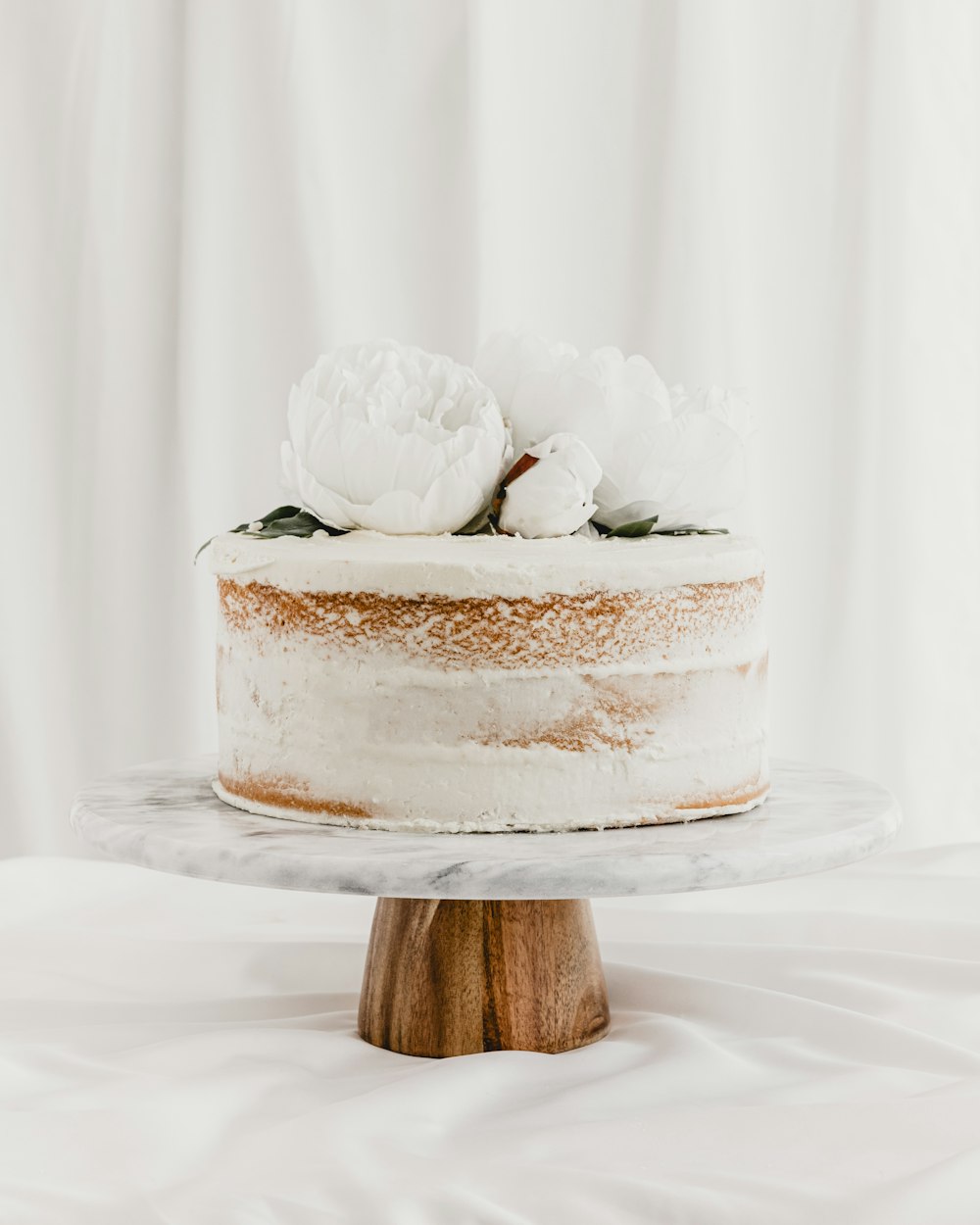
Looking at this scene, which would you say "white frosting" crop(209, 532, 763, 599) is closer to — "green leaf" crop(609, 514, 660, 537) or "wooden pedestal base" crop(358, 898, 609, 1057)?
"green leaf" crop(609, 514, 660, 537)

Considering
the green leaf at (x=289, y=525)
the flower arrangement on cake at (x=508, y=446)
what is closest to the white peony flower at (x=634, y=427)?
the flower arrangement on cake at (x=508, y=446)

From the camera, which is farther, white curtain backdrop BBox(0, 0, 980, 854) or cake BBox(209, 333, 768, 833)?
white curtain backdrop BBox(0, 0, 980, 854)

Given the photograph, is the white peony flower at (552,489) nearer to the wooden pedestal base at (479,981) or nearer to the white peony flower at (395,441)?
the white peony flower at (395,441)

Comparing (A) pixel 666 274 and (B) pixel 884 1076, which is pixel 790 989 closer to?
(B) pixel 884 1076

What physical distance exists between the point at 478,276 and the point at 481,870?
1.53 metres

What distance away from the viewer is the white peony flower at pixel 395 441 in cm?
125

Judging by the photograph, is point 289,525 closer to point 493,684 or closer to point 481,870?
point 493,684

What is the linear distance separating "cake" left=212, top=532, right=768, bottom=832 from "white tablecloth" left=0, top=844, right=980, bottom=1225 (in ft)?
0.69

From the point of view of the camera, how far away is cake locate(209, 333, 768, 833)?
47.3 inches

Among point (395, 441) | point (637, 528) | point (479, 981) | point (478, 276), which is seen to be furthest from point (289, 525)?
point (478, 276)

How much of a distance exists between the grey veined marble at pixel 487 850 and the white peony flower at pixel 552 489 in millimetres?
260

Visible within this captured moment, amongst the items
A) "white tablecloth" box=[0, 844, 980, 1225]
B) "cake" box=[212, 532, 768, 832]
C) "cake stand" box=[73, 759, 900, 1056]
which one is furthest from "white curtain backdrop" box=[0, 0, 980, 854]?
"cake" box=[212, 532, 768, 832]

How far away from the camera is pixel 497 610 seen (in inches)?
47.1

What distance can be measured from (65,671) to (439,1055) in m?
1.42
